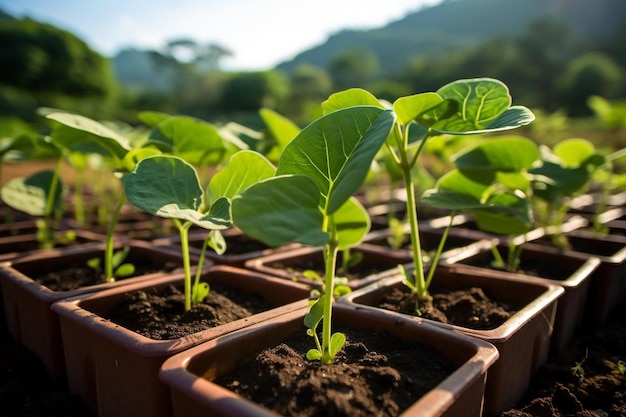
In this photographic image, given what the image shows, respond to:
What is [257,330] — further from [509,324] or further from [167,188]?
[509,324]

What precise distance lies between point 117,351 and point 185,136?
2.09ft

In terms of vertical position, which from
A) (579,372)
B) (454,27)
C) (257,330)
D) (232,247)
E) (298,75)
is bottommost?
(579,372)

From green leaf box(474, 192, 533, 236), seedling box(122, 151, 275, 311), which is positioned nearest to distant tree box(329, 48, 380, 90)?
green leaf box(474, 192, 533, 236)

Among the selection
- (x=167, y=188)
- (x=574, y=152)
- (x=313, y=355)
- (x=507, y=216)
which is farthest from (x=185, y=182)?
(x=574, y=152)

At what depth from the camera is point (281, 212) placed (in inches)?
24.3

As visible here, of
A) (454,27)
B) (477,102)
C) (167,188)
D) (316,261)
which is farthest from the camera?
(454,27)

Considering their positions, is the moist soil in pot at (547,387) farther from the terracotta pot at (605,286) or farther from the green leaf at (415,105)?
the green leaf at (415,105)

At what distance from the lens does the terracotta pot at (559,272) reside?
1215mm

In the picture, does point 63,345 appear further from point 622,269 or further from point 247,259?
point 622,269

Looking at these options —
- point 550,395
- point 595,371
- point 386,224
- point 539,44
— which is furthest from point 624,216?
point 539,44

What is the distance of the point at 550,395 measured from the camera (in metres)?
0.99

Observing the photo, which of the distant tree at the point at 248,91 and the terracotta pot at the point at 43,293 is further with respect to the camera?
the distant tree at the point at 248,91

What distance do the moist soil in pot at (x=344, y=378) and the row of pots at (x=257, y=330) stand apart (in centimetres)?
4

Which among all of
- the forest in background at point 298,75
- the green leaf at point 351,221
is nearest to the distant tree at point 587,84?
the forest in background at point 298,75
